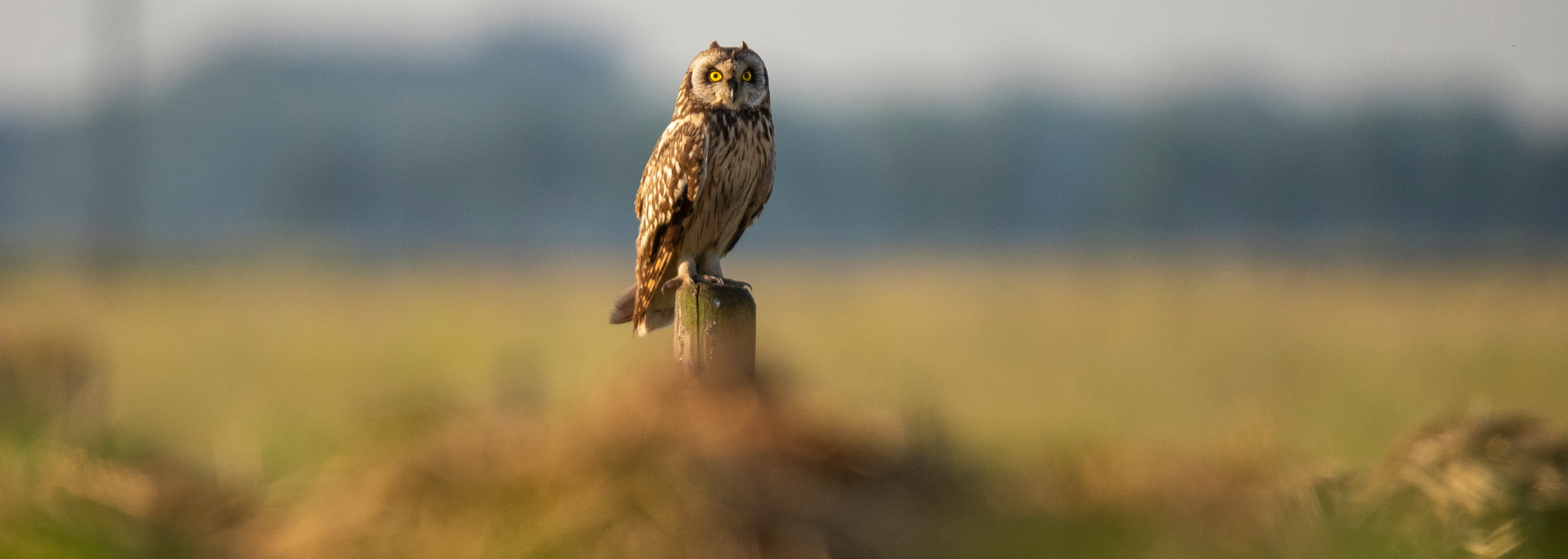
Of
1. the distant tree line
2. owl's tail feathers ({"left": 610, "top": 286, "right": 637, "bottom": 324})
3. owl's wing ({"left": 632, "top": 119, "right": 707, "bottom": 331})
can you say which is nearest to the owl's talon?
owl's wing ({"left": 632, "top": 119, "right": 707, "bottom": 331})

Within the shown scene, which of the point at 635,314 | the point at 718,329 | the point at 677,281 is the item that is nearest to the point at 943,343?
the point at 635,314

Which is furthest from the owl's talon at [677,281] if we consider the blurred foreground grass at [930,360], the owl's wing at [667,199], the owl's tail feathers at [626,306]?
the blurred foreground grass at [930,360]

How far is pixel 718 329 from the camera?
8.77 feet

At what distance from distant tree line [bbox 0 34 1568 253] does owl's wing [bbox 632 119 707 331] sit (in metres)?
30.7

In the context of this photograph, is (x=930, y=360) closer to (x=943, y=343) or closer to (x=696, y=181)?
(x=943, y=343)

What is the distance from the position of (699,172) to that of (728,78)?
0.40 metres

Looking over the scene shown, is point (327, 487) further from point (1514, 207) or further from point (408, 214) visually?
point (408, 214)

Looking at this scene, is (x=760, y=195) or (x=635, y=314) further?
(x=760, y=195)

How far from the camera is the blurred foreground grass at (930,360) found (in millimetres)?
911

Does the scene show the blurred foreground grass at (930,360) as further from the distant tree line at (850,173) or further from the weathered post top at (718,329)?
the distant tree line at (850,173)

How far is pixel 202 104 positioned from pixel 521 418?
493 ft

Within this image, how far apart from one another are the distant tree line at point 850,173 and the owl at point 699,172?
100ft

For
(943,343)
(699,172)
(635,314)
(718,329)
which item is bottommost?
(943,343)

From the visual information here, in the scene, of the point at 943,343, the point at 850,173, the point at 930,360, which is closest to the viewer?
the point at 930,360
